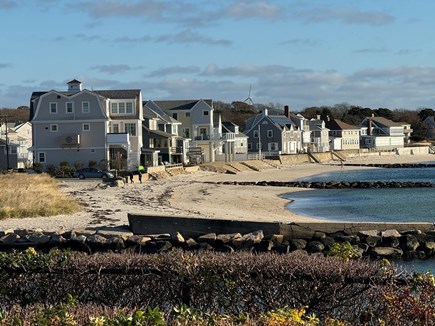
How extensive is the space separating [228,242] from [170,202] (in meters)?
19.2

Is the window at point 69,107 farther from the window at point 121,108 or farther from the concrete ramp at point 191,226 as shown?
the concrete ramp at point 191,226

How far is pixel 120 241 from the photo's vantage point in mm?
21750

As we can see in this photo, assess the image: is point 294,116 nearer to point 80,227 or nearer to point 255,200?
point 255,200

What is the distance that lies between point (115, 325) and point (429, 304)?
10.4ft

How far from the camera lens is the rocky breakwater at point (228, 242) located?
21641 millimetres

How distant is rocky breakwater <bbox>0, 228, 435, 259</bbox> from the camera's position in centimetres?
2164

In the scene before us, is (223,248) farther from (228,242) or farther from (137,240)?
(137,240)

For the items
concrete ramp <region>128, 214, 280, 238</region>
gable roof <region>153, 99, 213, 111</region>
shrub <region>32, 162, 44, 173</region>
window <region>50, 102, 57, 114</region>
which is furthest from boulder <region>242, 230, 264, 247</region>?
gable roof <region>153, 99, 213, 111</region>

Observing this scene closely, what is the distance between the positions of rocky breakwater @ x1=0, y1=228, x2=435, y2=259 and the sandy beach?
11.1 ft

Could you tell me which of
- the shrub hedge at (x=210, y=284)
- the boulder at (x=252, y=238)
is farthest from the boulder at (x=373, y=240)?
the shrub hedge at (x=210, y=284)

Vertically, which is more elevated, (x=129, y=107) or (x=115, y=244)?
(x=129, y=107)

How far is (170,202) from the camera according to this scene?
41469 mm

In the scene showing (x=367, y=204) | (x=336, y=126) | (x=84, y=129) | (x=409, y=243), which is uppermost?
(x=336, y=126)

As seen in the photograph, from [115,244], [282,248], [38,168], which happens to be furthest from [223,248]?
[38,168]
